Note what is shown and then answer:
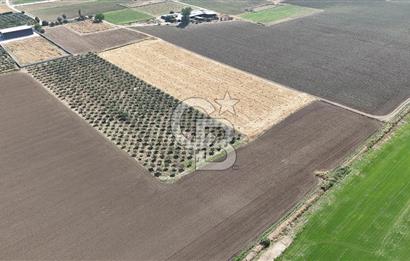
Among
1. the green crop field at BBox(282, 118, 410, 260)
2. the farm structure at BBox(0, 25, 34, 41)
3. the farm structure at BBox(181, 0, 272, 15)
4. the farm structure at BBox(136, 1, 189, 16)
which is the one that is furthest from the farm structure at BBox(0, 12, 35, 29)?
the green crop field at BBox(282, 118, 410, 260)

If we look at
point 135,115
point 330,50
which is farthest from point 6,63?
point 330,50

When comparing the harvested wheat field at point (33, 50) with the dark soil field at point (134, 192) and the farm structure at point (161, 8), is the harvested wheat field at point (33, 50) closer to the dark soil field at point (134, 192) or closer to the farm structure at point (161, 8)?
the dark soil field at point (134, 192)

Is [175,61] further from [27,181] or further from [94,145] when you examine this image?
[27,181]

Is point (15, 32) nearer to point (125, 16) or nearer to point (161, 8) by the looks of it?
point (125, 16)

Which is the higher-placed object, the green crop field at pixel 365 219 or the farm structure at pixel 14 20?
the green crop field at pixel 365 219

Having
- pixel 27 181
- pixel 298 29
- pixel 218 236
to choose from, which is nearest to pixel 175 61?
pixel 298 29

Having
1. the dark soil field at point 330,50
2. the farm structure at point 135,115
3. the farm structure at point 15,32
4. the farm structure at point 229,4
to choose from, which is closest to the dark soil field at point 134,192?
the farm structure at point 135,115

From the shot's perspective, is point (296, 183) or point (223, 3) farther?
point (223, 3)
